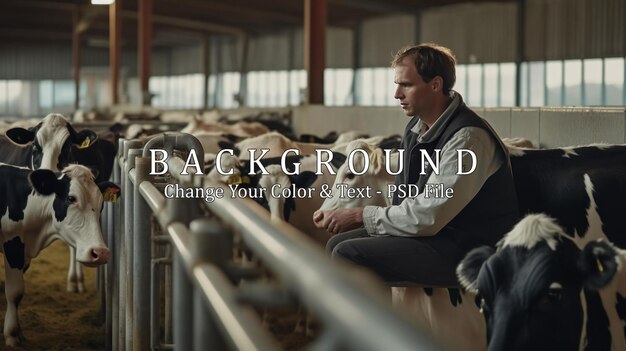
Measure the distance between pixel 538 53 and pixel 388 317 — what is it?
23.6 metres

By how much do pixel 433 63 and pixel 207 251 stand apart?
2.37m

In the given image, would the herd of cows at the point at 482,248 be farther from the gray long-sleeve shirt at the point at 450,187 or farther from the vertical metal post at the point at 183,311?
the vertical metal post at the point at 183,311

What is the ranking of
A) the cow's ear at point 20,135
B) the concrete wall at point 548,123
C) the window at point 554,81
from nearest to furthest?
the concrete wall at point 548,123, the cow's ear at point 20,135, the window at point 554,81

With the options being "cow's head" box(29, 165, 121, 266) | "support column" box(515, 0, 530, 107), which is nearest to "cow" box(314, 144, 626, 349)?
"cow's head" box(29, 165, 121, 266)

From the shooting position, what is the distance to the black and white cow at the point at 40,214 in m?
5.60

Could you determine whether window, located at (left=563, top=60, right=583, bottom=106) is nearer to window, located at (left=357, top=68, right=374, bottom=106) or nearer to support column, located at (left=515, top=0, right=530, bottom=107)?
support column, located at (left=515, top=0, right=530, bottom=107)

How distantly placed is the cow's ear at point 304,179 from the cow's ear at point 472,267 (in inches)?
134

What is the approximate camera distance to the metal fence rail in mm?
942

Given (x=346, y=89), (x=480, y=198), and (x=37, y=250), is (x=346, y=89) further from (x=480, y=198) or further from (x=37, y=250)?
(x=480, y=198)

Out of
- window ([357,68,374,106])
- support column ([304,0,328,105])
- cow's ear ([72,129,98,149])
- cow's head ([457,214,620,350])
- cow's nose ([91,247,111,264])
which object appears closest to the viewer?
cow's head ([457,214,620,350])

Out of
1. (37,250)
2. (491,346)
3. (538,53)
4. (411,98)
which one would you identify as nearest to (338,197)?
(411,98)

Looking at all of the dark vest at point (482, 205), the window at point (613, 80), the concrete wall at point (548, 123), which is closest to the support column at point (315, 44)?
the concrete wall at point (548, 123)

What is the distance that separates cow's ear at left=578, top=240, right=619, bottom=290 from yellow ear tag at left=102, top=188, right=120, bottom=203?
294 centimetres

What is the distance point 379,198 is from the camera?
538 cm
